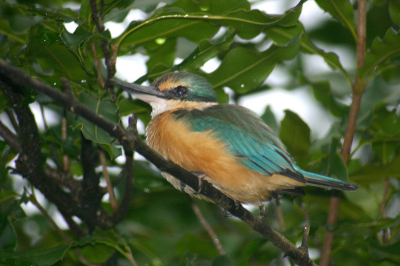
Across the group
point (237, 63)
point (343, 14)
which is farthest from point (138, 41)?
point (343, 14)

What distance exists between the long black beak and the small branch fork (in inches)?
17.9

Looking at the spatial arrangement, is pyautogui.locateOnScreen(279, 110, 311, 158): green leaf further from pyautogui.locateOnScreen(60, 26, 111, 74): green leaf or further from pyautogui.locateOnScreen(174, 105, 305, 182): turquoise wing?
pyautogui.locateOnScreen(60, 26, 111, 74): green leaf

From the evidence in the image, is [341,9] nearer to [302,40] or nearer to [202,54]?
[302,40]

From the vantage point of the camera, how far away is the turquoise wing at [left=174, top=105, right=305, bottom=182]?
279cm

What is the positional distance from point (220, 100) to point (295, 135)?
74 centimetres

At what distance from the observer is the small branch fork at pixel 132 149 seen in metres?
1.57

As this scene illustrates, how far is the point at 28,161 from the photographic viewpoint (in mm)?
2869

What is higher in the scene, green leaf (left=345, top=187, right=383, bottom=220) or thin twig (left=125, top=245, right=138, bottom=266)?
thin twig (left=125, top=245, right=138, bottom=266)

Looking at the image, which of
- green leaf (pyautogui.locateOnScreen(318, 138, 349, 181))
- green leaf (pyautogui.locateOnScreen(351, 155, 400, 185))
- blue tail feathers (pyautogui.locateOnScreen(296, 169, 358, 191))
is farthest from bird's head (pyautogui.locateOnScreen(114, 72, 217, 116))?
green leaf (pyautogui.locateOnScreen(351, 155, 400, 185))

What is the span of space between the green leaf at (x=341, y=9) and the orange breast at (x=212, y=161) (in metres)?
1.52

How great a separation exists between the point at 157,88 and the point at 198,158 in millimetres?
832

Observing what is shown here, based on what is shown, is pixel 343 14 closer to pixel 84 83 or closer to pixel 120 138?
pixel 84 83

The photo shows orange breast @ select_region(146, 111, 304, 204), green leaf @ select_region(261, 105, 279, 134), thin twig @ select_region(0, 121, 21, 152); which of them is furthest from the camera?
green leaf @ select_region(261, 105, 279, 134)

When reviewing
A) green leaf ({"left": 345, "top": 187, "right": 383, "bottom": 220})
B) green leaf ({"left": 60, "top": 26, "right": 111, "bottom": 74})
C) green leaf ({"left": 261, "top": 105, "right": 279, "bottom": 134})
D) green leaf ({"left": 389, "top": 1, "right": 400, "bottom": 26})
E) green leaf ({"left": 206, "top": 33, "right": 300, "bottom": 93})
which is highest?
green leaf ({"left": 60, "top": 26, "right": 111, "bottom": 74})
